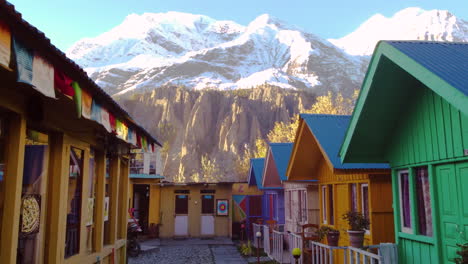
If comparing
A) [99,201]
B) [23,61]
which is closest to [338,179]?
[99,201]

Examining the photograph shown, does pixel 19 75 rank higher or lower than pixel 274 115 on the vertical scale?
lower

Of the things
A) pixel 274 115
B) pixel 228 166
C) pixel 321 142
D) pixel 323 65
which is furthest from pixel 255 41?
pixel 321 142

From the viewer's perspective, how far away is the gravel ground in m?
15.2

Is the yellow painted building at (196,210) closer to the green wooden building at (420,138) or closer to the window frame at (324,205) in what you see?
the window frame at (324,205)

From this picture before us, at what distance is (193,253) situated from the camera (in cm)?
1728

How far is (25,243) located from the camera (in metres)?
5.47

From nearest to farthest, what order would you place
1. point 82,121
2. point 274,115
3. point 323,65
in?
point 82,121 < point 274,115 < point 323,65

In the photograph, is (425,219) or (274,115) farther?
(274,115)

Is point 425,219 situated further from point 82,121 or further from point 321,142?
point 82,121

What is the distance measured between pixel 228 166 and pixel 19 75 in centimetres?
6098

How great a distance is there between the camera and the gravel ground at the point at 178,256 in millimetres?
15180

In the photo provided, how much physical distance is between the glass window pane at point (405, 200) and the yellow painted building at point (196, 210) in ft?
57.3

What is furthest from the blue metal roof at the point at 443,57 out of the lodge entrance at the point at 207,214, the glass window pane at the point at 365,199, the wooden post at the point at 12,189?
the lodge entrance at the point at 207,214

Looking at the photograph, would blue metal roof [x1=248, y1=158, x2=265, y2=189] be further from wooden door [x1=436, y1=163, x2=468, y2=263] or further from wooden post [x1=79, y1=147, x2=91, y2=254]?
wooden door [x1=436, y1=163, x2=468, y2=263]
